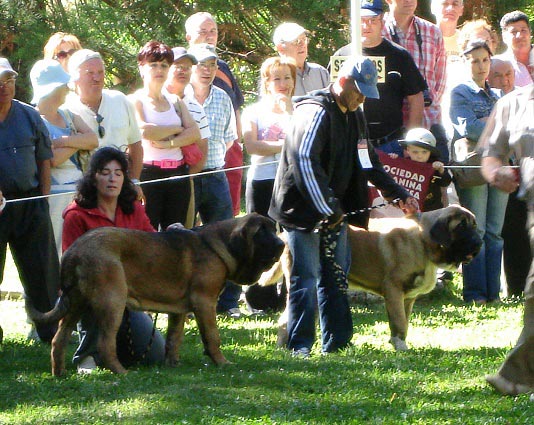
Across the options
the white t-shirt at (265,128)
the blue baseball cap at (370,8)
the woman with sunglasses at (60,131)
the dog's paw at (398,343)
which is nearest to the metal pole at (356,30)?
the blue baseball cap at (370,8)

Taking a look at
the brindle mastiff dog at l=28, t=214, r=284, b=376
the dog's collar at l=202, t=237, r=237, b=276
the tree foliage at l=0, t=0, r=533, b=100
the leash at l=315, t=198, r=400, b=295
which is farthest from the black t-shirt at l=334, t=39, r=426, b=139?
the tree foliage at l=0, t=0, r=533, b=100

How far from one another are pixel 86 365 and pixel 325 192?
194 centimetres

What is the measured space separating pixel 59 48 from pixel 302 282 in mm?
3717

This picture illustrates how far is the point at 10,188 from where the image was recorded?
26.5ft

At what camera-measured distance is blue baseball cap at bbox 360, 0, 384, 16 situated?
9891 mm

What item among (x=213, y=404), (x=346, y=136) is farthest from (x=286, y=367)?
(x=346, y=136)

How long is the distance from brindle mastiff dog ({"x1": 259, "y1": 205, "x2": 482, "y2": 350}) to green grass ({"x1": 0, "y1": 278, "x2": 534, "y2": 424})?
12.7 inches

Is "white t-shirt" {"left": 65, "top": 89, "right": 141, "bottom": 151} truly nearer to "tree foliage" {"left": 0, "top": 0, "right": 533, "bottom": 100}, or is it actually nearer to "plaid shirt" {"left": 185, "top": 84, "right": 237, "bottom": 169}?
"plaid shirt" {"left": 185, "top": 84, "right": 237, "bottom": 169}

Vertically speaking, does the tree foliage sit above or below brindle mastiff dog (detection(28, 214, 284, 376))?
above

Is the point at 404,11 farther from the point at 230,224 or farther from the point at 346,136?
the point at 230,224

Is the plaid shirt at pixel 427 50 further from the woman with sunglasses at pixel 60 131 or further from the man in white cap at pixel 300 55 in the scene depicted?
the woman with sunglasses at pixel 60 131

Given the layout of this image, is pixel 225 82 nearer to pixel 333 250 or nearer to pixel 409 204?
pixel 409 204

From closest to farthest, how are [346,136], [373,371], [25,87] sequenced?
[373,371]
[346,136]
[25,87]

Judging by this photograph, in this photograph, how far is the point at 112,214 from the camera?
764 centimetres
